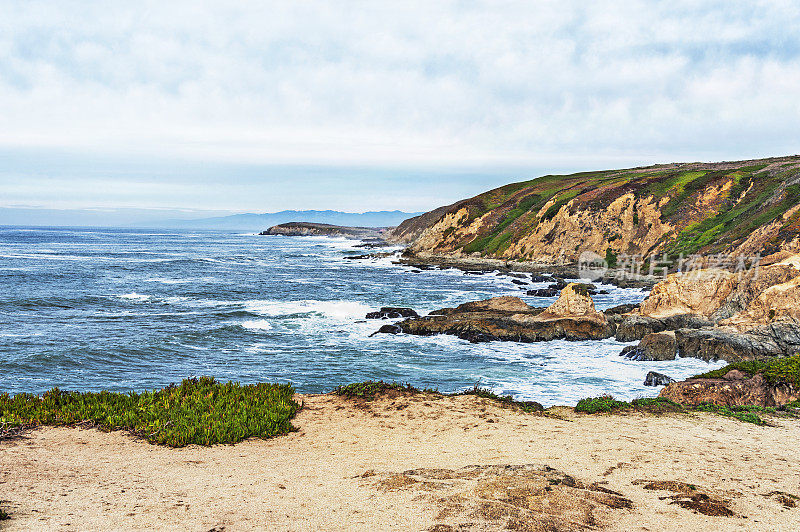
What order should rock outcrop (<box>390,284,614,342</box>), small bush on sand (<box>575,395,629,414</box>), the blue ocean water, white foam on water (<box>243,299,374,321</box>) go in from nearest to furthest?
small bush on sand (<box>575,395,629,414</box>)
the blue ocean water
rock outcrop (<box>390,284,614,342</box>)
white foam on water (<box>243,299,374,321</box>)

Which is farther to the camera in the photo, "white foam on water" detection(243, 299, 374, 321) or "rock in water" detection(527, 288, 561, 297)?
"rock in water" detection(527, 288, 561, 297)

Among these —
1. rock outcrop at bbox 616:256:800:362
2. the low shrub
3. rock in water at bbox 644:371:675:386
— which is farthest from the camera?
rock outcrop at bbox 616:256:800:362

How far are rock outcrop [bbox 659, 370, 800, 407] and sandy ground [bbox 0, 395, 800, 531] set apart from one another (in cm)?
202

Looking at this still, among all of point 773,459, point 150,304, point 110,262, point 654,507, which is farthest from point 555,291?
point 110,262

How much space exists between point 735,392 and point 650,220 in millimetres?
58839

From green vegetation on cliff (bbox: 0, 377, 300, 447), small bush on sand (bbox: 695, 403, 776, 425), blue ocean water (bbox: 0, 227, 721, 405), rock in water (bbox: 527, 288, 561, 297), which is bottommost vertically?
blue ocean water (bbox: 0, 227, 721, 405)

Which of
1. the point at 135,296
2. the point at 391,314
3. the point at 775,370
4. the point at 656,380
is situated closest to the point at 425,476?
the point at 775,370

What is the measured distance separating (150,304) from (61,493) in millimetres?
34180

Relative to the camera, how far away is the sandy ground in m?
7.53

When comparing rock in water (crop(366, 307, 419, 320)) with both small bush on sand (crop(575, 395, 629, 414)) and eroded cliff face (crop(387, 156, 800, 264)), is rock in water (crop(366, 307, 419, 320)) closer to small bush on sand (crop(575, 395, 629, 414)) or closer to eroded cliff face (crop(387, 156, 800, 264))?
small bush on sand (crop(575, 395, 629, 414))

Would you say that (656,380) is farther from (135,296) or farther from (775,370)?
(135,296)

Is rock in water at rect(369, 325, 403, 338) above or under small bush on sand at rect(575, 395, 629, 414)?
under

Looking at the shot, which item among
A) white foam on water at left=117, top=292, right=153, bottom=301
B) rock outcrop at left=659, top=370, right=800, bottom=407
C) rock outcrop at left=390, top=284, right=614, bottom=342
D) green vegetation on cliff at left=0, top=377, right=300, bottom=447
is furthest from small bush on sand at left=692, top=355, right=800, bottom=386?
white foam on water at left=117, top=292, right=153, bottom=301

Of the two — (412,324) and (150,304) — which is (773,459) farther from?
(150,304)
